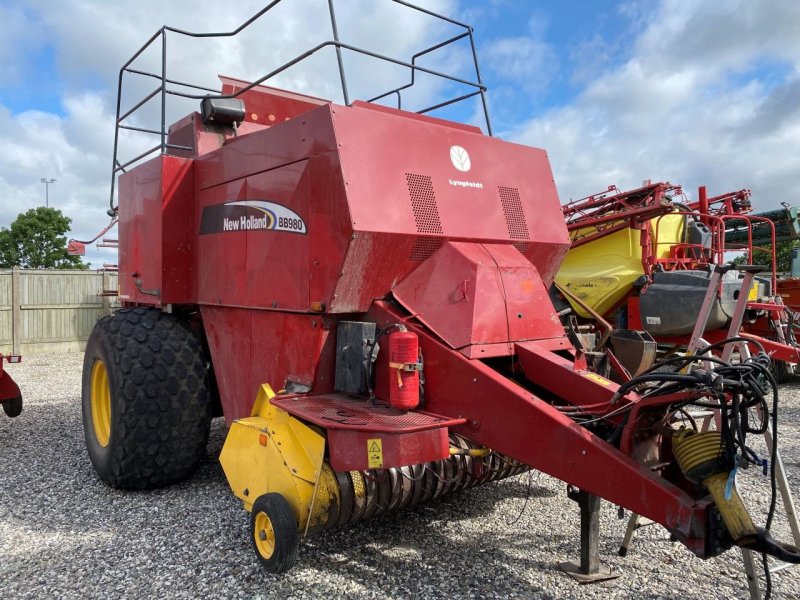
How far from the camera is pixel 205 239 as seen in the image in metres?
4.50

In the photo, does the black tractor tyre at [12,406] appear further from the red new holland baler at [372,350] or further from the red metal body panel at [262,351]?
the red metal body panel at [262,351]

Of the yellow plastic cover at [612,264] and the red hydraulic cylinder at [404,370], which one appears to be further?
the yellow plastic cover at [612,264]

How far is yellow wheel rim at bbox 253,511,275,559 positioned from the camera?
3078mm

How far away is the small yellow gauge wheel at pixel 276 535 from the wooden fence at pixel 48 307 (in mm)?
11265

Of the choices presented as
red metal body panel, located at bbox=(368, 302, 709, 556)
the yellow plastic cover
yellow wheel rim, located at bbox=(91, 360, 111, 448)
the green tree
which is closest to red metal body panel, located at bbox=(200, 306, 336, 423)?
red metal body panel, located at bbox=(368, 302, 709, 556)

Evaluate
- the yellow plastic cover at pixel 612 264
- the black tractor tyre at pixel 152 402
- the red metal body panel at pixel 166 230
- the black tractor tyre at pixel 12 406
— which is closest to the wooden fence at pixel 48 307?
the black tractor tyre at pixel 12 406

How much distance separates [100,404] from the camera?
4996 mm

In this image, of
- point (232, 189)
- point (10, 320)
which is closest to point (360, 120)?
point (232, 189)

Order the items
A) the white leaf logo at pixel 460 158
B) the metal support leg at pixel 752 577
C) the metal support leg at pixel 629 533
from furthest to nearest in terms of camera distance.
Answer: the white leaf logo at pixel 460 158, the metal support leg at pixel 629 533, the metal support leg at pixel 752 577

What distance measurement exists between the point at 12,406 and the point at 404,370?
5324 mm

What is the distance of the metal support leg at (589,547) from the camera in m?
3.00

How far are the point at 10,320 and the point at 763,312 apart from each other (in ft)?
44.9

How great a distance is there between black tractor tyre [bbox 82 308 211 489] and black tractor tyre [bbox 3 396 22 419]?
2545 millimetres

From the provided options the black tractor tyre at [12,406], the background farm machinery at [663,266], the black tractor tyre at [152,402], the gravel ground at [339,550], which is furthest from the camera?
the background farm machinery at [663,266]
